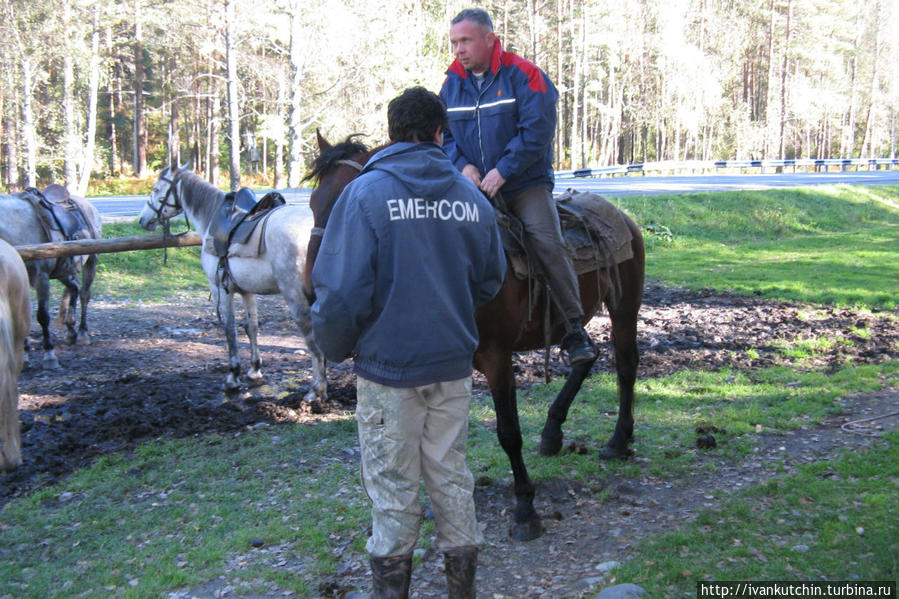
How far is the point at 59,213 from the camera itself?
30.9ft

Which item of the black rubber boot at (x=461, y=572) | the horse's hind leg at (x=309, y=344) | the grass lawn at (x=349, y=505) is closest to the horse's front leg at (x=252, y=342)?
the horse's hind leg at (x=309, y=344)

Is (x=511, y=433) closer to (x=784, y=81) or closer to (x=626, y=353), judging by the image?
(x=626, y=353)

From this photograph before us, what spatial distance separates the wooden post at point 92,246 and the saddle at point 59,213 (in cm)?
182

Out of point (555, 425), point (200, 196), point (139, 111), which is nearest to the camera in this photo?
point (555, 425)

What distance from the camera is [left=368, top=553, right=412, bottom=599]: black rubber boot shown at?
2.97m

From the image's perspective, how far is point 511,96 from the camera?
441 cm

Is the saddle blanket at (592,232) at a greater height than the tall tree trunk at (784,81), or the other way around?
the tall tree trunk at (784,81)

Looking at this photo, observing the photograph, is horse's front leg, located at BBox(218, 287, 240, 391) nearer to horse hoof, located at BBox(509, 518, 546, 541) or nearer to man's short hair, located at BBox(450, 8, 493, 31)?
horse hoof, located at BBox(509, 518, 546, 541)

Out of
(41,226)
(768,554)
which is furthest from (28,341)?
(768,554)

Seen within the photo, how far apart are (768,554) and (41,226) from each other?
9.17 meters

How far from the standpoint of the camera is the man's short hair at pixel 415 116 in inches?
118

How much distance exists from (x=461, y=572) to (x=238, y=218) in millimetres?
5463

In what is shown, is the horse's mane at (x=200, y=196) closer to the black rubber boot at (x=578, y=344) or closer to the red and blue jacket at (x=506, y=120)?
the red and blue jacket at (x=506, y=120)

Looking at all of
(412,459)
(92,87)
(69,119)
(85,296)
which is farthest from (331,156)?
(92,87)
